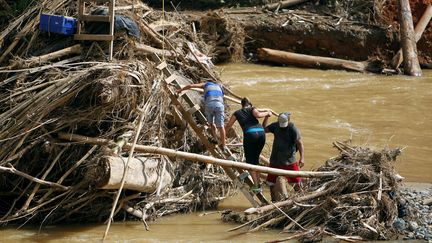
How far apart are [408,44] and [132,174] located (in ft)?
50.7

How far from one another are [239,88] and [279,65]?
11.4 feet

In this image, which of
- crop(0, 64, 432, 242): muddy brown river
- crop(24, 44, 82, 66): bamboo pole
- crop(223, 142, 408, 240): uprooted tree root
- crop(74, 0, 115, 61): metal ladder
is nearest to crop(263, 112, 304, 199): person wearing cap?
crop(223, 142, 408, 240): uprooted tree root

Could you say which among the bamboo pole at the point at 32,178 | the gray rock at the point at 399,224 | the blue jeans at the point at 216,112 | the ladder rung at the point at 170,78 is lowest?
the gray rock at the point at 399,224

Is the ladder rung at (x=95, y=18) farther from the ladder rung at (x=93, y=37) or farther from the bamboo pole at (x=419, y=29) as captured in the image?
the bamboo pole at (x=419, y=29)

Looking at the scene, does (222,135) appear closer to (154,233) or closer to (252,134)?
(252,134)

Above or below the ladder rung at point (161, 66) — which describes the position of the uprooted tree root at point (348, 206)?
→ below

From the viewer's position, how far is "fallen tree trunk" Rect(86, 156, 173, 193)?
13.0m

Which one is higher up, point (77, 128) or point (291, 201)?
point (77, 128)

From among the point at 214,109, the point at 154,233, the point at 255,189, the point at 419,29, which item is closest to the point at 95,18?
the point at 214,109

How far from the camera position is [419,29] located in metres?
28.3

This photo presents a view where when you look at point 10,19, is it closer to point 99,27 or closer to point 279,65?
point 99,27

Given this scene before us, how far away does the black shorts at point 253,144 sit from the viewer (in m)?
14.4

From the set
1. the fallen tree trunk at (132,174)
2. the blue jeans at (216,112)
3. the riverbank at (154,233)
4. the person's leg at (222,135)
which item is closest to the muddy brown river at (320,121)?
the riverbank at (154,233)

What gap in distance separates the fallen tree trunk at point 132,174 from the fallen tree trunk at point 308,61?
1331 centimetres
